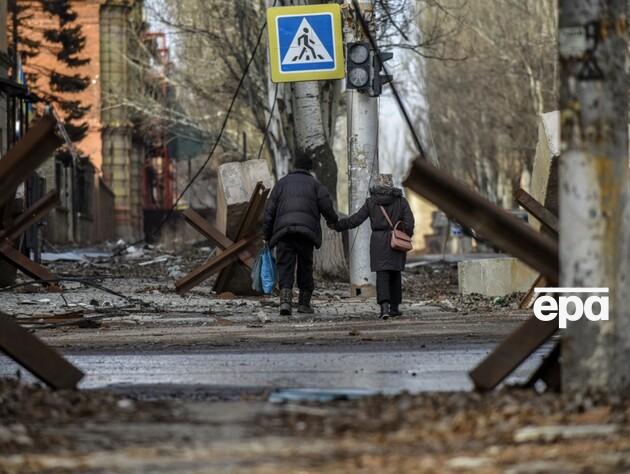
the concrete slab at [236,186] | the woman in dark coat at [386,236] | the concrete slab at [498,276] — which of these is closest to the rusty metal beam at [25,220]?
the concrete slab at [236,186]

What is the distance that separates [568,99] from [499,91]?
53500 mm

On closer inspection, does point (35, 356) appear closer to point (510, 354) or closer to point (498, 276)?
point (510, 354)

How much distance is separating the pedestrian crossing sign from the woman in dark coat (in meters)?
4.63

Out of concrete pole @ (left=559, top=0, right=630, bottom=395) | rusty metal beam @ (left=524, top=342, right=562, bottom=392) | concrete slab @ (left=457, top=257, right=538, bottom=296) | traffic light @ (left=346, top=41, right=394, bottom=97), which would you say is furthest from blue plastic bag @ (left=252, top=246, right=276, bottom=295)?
concrete pole @ (left=559, top=0, right=630, bottom=395)

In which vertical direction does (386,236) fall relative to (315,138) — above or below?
below

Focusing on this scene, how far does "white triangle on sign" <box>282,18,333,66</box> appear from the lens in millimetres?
21734

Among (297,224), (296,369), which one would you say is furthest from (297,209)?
(296,369)

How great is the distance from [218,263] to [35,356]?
12736 mm

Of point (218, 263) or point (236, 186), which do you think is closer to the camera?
point (218, 263)

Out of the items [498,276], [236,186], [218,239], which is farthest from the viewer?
[498,276]

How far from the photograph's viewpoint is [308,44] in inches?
860

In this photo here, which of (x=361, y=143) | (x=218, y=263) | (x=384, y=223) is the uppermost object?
(x=361, y=143)

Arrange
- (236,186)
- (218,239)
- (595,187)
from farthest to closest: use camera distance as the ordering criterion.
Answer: (236,186), (218,239), (595,187)

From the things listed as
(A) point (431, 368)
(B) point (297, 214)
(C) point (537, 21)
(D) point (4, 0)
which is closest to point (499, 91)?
(C) point (537, 21)
